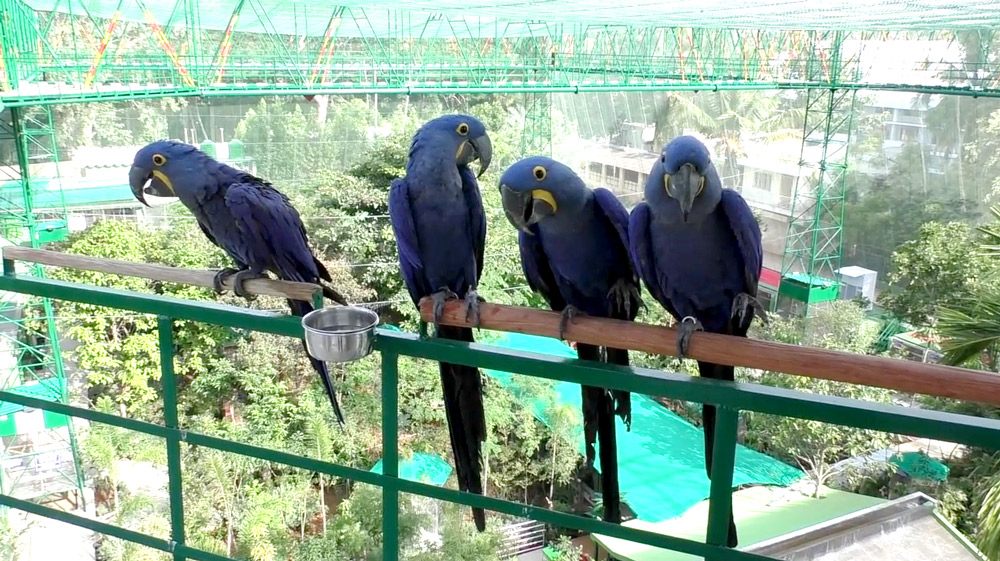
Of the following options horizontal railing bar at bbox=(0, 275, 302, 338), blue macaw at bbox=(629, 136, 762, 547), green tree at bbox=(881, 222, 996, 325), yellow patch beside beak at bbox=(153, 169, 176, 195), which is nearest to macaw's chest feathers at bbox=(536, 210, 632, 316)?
blue macaw at bbox=(629, 136, 762, 547)

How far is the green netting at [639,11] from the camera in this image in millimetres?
6688

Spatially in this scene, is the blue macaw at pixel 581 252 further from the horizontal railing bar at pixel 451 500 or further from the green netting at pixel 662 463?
the green netting at pixel 662 463

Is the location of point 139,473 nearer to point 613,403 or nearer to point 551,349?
point 551,349

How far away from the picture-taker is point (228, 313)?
4.95 feet

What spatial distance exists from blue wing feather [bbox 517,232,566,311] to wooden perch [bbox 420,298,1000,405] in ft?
1.49

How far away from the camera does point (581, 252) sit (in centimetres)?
212

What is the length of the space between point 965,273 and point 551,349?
4987mm

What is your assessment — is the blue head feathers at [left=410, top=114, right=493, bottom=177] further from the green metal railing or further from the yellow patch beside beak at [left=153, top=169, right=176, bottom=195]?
the green metal railing

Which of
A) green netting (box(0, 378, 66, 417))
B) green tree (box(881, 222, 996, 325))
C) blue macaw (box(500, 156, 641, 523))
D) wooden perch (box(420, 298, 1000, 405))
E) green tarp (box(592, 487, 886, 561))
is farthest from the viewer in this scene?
green tree (box(881, 222, 996, 325))

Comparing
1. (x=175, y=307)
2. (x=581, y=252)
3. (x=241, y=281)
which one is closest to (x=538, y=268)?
(x=581, y=252)

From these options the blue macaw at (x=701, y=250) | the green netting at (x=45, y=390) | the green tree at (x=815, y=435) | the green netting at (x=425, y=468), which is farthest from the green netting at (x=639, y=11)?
the blue macaw at (x=701, y=250)

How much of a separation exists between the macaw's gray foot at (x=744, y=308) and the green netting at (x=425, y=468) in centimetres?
554

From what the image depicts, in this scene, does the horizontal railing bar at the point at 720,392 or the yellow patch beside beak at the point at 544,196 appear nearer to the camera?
the horizontal railing bar at the point at 720,392

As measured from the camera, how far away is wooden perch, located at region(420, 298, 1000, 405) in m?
1.14
